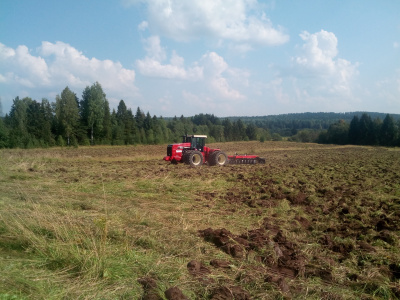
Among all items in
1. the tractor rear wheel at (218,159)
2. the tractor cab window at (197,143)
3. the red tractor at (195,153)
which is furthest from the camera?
the tractor cab window at (197,143)

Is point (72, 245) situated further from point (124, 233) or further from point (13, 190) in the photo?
point (13, 190)

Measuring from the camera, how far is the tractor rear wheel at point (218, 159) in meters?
17.2

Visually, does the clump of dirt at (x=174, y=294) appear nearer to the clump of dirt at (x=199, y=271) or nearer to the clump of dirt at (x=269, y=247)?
the clump of dirt at (x=199, y=271)

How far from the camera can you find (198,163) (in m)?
16.5

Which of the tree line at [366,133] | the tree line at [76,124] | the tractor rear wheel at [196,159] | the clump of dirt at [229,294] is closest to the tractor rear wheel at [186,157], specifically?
the tractor rear wheel at [196,159]

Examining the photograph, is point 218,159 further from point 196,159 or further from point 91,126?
point 91,126

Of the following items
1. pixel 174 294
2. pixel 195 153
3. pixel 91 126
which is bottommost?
pixel 174 294

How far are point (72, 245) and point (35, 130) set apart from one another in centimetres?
4159

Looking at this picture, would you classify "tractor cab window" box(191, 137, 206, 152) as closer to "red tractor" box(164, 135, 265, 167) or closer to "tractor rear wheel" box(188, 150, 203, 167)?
"red tractor" box(164, 135, 265, 167)

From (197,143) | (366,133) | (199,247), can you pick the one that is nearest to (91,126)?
(197,143)

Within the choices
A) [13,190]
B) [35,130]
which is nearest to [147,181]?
[13,190]

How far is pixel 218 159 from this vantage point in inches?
687

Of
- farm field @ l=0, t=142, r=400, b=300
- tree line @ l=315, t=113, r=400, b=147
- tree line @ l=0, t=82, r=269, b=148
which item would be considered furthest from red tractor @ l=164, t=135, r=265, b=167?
tree line @ l=315, t=113, r=400, b=147

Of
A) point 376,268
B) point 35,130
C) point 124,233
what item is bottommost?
point 376,268
